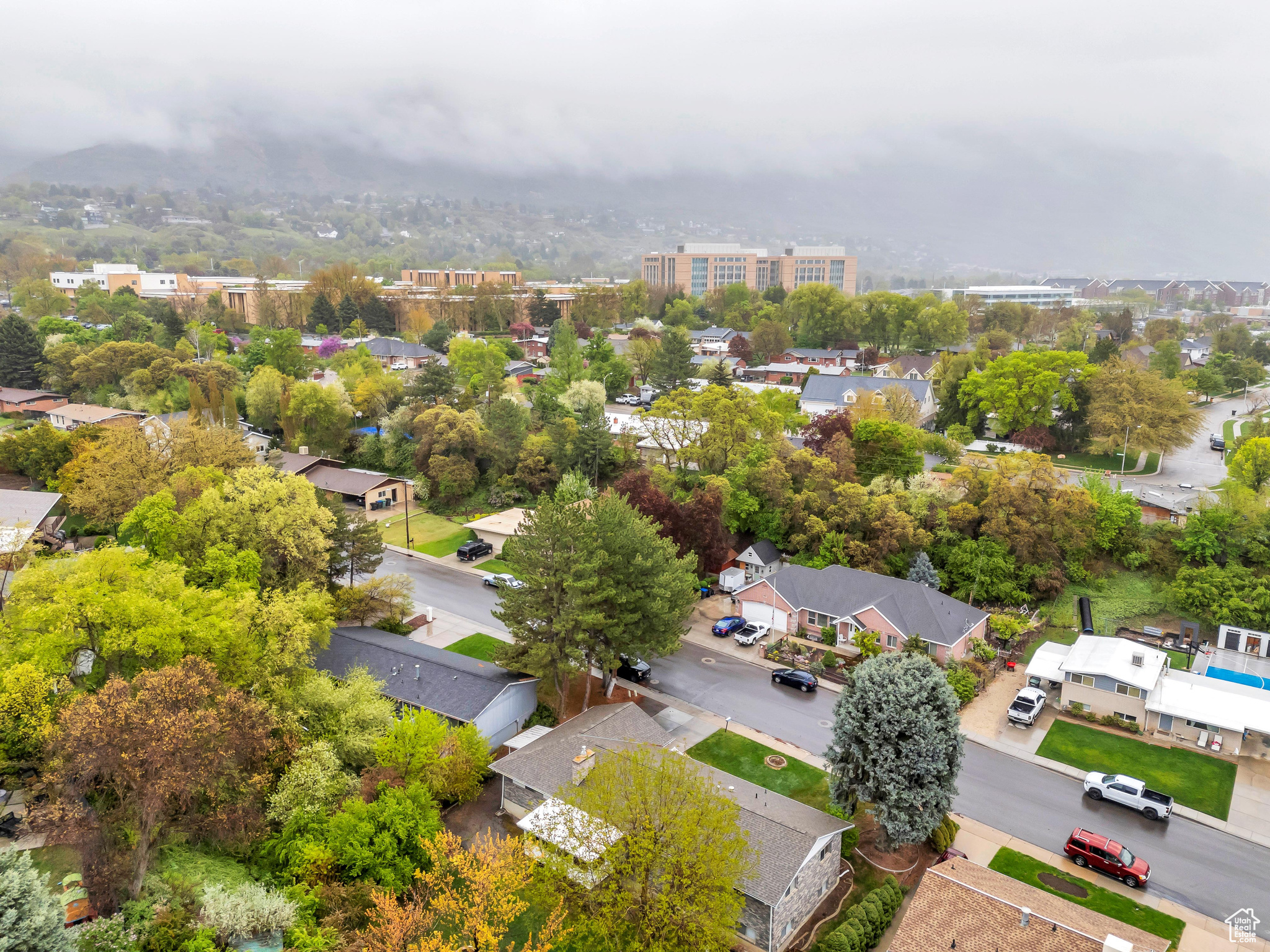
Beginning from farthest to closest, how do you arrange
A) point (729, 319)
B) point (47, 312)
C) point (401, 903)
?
point (729, 319)
point (47, 312)
point (401, 903)

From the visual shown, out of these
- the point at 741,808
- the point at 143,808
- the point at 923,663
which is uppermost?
the point at 923,663

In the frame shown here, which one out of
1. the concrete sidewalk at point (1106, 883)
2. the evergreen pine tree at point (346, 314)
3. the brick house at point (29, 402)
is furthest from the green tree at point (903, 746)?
the evergreen pine tree at point (346, 314)

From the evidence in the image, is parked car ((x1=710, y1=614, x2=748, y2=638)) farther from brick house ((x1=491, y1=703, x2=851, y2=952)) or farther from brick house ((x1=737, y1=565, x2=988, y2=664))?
brick house ((x1=491, y1=703, x2=851, y2=952))

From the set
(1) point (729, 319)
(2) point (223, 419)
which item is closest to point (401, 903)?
(2) point (223, 419)

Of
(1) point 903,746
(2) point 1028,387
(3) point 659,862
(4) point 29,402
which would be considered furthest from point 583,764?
(4) point 29,402

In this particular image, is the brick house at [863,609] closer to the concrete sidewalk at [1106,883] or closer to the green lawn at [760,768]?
the green lawn at [760,768]

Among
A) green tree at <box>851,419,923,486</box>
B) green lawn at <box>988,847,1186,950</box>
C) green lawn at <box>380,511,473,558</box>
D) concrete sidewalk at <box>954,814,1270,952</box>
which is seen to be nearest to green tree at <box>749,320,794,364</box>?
green tree at <box>851,419,923,486</box>

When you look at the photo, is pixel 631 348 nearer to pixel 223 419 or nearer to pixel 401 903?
pixel 223 419
